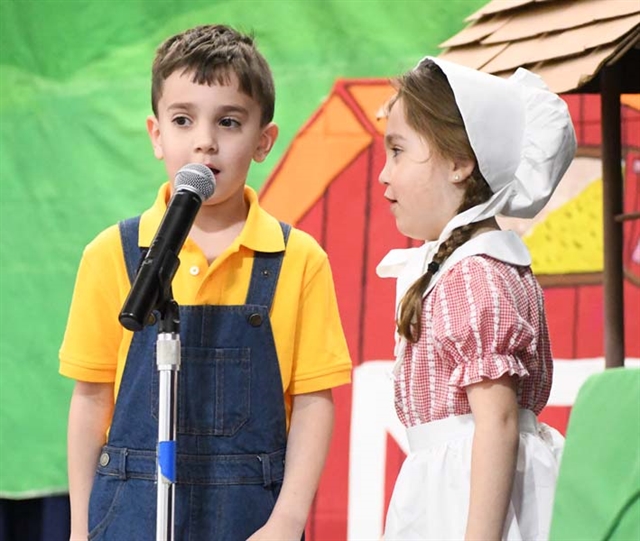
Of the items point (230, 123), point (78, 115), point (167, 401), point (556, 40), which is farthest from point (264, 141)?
point (78, 115)

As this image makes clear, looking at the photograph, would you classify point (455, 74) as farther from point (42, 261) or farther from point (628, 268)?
point (42, 261)

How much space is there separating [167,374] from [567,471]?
53cm

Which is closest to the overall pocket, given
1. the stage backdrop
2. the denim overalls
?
the denim overalls

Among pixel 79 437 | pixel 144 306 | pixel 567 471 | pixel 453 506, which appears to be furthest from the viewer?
pixel 79 437

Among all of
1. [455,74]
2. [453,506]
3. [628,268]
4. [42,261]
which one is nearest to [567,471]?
[453,506]

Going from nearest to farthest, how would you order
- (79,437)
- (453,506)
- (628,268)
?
(453,506)
(79,437)
(628,268)

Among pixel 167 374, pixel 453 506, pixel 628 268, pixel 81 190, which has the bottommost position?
pixel 453 506

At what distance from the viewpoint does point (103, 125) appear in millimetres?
2891

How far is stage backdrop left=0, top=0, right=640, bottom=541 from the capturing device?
2.78 m

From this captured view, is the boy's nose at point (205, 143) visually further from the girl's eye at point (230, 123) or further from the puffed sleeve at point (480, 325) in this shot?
the puffed sleeve at point (480, 325)

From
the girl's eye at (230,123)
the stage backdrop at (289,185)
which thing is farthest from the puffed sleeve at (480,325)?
the stage backdrop at (289,185)

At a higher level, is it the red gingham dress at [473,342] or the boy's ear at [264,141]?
the boy's ear at [264,141]

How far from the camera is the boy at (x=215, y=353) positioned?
177 centimetres

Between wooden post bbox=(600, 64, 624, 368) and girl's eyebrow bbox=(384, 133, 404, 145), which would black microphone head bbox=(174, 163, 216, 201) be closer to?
girl's eyebrow bbox=(384, 133, 404, 145)
